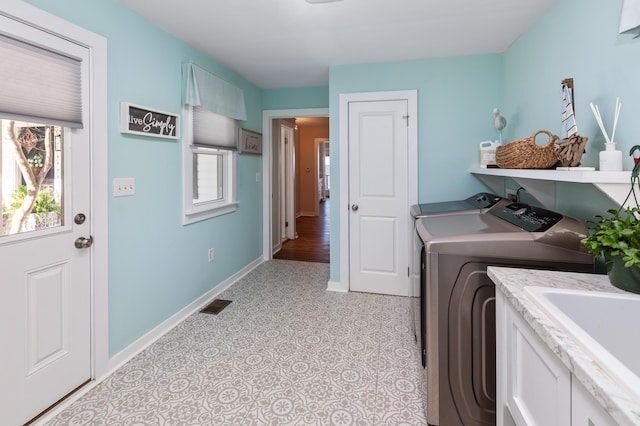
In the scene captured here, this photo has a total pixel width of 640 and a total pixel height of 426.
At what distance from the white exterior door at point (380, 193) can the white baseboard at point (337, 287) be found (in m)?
0.19

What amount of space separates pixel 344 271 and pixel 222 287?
128cm

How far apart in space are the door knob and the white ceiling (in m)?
1.49

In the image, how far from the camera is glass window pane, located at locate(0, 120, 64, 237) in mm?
1606

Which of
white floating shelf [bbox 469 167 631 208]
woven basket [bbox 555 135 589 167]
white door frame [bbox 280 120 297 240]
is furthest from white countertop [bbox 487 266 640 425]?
white door frame [bbox 280 120 297 240]

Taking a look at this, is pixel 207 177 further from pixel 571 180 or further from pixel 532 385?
pixel 532 385

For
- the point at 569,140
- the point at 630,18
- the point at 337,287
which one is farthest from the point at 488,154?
the point at 337,287

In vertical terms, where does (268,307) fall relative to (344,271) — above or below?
below

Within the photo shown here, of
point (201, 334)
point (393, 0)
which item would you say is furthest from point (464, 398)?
point (393, 0)

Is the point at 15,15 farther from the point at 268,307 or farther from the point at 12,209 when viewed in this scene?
the point at 268,307

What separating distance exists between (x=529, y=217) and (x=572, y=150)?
40 centimetres

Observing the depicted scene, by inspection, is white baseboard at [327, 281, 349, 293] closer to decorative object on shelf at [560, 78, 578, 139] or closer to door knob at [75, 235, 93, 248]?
door knob at [75, 235, 93, 248]

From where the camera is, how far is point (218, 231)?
3.50 metres

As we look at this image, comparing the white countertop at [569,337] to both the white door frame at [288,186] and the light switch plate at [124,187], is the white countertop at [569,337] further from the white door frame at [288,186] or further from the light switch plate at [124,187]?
the white door frame at [288,186]

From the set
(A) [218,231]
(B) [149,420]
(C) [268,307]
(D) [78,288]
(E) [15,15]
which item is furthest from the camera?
(A) [218,231]
